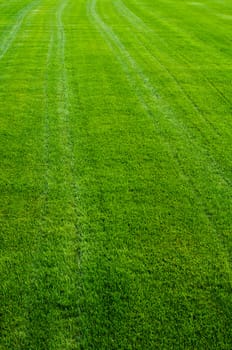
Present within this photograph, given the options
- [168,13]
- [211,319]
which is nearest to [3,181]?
[211,319]

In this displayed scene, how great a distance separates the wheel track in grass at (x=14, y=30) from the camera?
36.8 ft

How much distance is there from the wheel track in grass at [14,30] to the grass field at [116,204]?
1.40 m

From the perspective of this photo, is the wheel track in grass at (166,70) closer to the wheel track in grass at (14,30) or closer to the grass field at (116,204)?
the grass field at (116,204)

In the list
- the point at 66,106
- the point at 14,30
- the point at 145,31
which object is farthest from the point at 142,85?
the point at 14,30

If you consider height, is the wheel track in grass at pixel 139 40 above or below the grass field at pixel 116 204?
above

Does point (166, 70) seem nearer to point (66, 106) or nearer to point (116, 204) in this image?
point (66, 106)

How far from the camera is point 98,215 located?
14.4ft

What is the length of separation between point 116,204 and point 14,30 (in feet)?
38.5

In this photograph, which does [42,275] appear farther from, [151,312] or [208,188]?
[208,188]

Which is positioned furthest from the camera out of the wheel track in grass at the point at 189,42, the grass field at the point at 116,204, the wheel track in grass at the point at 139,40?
the wheel track in grass at the point at 189,42

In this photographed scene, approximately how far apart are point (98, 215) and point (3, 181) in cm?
162

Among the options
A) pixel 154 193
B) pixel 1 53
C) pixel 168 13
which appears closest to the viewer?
pixel 154 193

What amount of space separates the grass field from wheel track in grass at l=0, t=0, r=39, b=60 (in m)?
1.40

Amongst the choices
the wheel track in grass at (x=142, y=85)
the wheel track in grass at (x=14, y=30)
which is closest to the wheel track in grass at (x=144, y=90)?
the wheel track in grass at (x=142, y=85)
